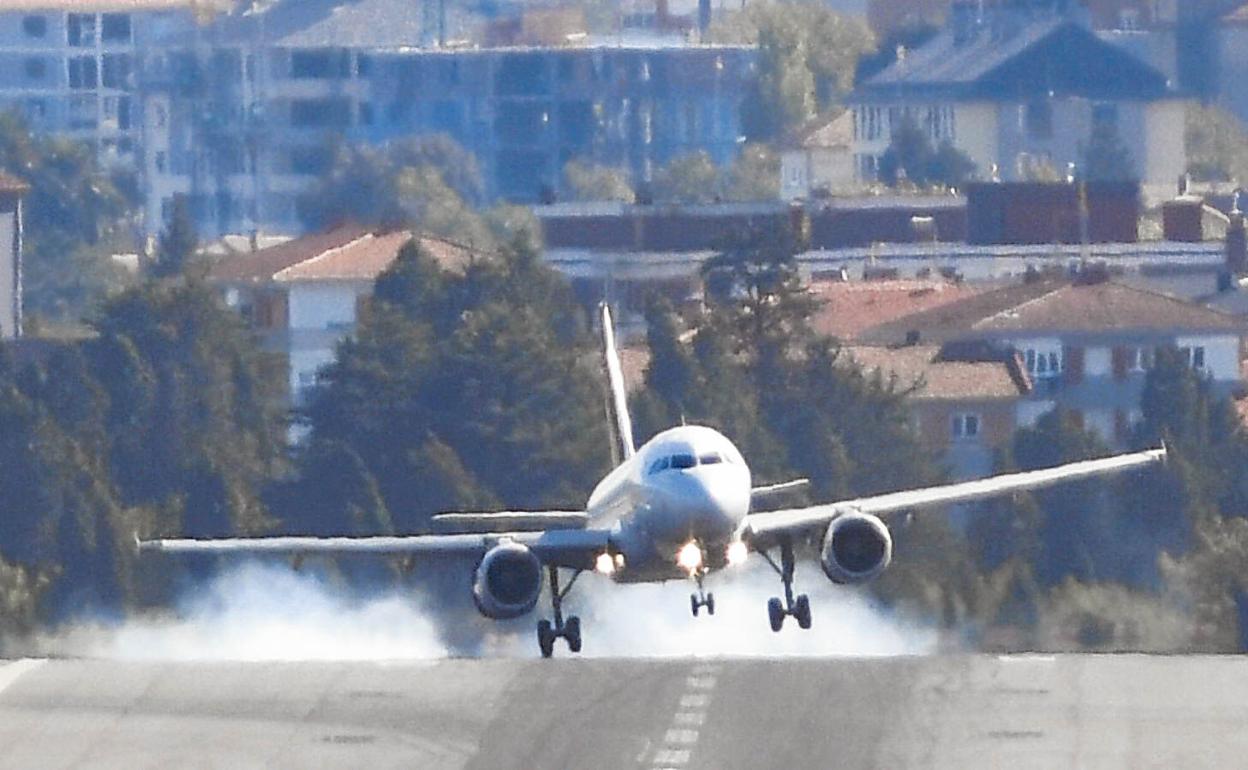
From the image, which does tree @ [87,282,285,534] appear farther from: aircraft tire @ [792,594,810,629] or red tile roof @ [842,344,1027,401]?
aircraft tire @ [792,594,810,629]

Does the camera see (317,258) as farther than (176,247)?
No

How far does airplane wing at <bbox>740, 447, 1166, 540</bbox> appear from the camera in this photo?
6022 centimetres

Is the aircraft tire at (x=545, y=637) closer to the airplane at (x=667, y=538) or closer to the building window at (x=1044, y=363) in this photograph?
the airplane at (x=667, y=538)

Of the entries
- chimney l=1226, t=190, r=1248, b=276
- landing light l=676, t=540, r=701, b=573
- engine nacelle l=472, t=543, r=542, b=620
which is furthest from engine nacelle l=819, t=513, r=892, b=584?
chimney l=1226, t=190, r=1248, b=276

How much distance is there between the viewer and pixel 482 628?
87938 mm

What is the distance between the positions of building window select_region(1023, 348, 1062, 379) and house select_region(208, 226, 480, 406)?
23046 millimetres

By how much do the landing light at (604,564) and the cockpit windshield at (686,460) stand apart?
91.8 inches

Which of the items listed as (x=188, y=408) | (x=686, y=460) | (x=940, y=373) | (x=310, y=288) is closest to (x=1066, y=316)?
(x=940, y=373)

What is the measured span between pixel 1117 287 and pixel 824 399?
2910cm

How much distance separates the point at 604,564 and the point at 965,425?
85513 millimetres

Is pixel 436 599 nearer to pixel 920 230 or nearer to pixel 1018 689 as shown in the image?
pixel 1018 689

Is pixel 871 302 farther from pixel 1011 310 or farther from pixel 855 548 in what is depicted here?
pixel 855 548

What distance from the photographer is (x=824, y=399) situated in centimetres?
12925

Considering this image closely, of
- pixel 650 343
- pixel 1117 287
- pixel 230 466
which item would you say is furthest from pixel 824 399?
pixel 1117 287
